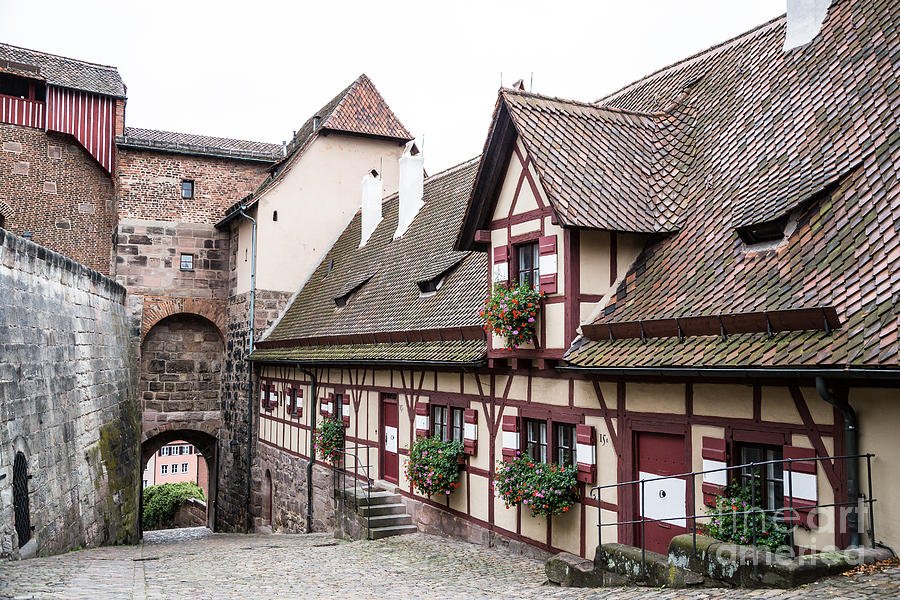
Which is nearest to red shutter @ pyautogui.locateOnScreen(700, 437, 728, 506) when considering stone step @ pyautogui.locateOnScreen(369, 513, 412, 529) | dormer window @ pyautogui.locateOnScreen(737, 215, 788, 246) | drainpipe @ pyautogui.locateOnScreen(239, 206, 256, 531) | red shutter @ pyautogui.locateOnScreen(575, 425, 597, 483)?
red shutter @ pyautogui.locateOnScreen(575, 425, 597, 483)

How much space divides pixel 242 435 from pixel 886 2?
Result: 69.8ft

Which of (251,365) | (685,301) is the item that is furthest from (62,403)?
(251,365)

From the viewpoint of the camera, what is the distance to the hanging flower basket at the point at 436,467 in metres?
13.9

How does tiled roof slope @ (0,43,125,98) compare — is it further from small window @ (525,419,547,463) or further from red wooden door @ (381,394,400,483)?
small window @ (525,419,547,463)

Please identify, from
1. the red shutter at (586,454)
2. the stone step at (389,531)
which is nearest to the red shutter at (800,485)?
the red shutter at (586,454)

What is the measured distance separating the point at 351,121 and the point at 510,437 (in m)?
16.4

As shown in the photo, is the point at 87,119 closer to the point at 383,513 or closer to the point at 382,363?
the point at 382,363

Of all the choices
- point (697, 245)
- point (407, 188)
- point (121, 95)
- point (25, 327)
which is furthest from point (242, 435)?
point (697, 245)

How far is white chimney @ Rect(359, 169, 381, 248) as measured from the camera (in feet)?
78.6

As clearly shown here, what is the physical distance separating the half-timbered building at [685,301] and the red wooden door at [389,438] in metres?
0.11

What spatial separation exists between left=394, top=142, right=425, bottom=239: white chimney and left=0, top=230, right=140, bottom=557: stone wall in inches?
281

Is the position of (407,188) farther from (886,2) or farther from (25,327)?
(886,2)

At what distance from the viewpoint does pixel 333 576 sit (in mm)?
11336

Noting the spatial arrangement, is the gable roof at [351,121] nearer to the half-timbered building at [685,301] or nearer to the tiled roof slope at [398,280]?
the tiled roof slope at [398,280]
